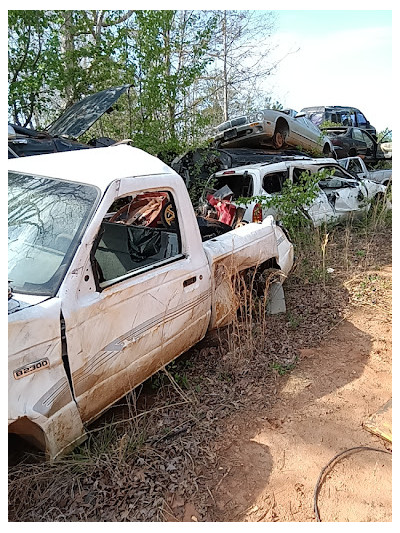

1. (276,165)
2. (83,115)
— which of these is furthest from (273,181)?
(83,115)

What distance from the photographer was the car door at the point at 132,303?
2488 millimetres

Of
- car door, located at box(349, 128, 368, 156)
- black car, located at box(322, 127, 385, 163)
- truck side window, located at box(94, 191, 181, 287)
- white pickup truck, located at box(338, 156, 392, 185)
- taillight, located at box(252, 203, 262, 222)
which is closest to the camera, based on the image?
truck side window, located at box(94, 191, 181, 287)

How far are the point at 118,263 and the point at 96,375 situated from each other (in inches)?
37.5

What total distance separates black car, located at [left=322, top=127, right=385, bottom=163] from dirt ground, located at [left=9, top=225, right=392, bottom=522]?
11102mm

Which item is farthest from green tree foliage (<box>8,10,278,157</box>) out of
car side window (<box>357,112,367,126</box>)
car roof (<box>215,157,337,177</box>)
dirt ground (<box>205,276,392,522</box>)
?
car side window (<box>357,112,367,126</box>)

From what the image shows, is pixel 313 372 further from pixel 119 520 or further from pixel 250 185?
pixel 250 185

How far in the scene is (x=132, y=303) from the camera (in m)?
2.80

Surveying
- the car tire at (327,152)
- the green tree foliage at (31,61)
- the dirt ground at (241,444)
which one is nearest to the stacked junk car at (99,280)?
the dirt ground at (241,444)

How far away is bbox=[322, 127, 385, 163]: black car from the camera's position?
14.2 m

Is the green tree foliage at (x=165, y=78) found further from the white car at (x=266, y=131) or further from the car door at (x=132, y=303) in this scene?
the car door at (x=132, y=303)

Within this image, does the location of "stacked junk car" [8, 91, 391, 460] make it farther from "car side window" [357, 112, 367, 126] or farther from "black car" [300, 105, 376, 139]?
"car side window" [357, 112, 367, 126]
